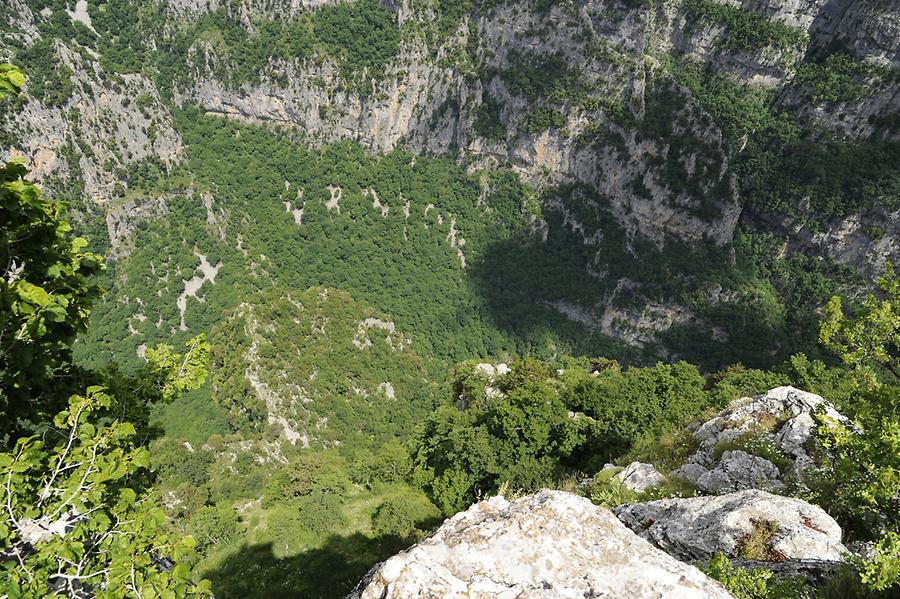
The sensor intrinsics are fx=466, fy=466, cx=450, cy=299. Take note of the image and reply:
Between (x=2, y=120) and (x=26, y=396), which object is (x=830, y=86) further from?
(x=2, y=120)

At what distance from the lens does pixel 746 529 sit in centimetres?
1052

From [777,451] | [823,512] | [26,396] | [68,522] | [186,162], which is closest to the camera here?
[68,522]

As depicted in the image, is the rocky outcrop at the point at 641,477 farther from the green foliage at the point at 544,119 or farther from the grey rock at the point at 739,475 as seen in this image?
the green foliage at the point at 544,119

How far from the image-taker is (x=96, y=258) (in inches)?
261

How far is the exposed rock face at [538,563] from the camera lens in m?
5.58

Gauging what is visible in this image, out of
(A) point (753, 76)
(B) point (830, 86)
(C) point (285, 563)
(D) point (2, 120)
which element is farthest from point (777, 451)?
(A) point (753, 76)

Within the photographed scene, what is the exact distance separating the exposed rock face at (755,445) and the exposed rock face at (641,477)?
0.92 m

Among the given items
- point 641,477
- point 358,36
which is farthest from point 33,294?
point 358,36

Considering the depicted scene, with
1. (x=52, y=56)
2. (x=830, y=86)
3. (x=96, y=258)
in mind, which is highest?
(x=830, y=86)

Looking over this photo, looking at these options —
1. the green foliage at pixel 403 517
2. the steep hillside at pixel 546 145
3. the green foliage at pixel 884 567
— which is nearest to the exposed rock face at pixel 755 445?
the green foliage at pixel 884 567

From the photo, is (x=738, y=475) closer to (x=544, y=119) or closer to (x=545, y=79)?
(x=544, y=119)

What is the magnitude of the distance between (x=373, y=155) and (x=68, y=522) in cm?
13063

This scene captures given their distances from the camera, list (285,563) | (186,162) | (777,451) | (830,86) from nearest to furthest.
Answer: (777,451), (285,563), (186,162), (830,86)

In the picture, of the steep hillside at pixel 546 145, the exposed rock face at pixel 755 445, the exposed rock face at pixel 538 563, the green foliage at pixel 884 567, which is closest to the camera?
the green foliage at pixel 884 567
